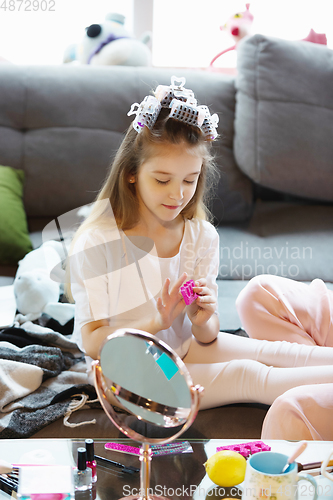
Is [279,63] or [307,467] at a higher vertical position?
[279,63]

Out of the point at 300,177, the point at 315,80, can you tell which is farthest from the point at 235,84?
the point at 300,177

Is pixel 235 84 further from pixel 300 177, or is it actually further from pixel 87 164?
pixel 87 164

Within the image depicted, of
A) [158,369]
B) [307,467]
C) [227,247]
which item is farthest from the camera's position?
[227,247]

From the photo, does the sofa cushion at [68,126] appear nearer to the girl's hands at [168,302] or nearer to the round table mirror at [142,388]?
the girl's hands at [168,302]

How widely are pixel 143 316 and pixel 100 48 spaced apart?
141cm

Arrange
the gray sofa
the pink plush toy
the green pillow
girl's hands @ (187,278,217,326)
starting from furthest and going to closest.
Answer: the pink plush toy < the gray sofa < the green pillow < girl's hands @ (187,278,217,326)

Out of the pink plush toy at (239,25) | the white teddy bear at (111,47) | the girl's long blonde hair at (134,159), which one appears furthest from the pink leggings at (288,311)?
the pink plush toy at (239,25)

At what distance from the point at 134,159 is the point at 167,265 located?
26 cm

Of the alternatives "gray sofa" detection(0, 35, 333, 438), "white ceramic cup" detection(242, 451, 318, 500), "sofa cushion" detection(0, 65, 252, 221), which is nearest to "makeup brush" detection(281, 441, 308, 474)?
"white ceramic cup" detection(242, 451, 318, 500)

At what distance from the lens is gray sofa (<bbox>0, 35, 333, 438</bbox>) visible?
186cm

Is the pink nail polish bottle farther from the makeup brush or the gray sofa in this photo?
the gray sofa

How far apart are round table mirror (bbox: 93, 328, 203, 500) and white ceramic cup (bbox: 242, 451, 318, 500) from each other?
0.11 metres

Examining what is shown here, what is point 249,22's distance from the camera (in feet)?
7.61

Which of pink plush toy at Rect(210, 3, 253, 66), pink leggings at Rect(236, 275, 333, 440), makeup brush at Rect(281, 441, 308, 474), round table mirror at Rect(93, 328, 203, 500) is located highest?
pink plush toy at Rect(210, 3, 253, 66)
